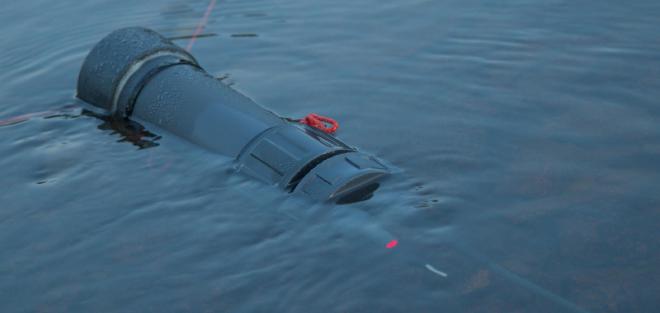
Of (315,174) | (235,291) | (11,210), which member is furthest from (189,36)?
(235,291)

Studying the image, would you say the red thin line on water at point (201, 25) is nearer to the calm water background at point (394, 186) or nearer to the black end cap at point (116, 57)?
the calm water background at point (394, 186)

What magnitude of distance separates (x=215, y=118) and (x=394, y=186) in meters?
1.12

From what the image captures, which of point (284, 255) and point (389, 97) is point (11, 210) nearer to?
point (284, 255)

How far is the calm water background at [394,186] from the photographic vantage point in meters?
3.54

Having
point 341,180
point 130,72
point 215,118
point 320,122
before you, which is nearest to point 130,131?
point 130,72

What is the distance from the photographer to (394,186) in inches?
167

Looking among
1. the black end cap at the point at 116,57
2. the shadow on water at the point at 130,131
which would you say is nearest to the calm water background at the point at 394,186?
the shadow on water at the point at 130,131

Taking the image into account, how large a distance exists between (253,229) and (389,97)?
6.00 ft

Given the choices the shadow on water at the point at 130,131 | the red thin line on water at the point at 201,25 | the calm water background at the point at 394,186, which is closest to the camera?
the calm water background at the point at 394,186

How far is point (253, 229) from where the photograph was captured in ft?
13.2

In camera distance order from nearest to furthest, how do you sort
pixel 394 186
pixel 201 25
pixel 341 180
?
pixel 341 180, pixel 394 186, pixel 201 25

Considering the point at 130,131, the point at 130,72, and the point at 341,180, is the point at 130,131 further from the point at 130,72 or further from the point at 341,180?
the point at 341,180

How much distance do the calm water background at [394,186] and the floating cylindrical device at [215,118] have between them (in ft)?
0.38

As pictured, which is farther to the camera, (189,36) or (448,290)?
(189,36)
